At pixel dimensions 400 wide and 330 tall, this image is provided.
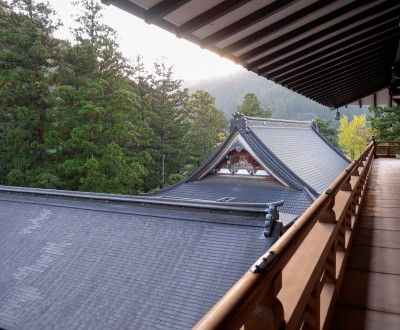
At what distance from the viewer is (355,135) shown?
29.9m

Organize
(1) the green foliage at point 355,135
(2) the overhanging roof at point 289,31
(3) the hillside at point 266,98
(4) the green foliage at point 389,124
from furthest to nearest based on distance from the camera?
(3) the hillside at point 266,98 < (1) the green foliage at point 355,135 < (4) the green foliage at point 389,124 < (2) the overhanging roof at point 289,31

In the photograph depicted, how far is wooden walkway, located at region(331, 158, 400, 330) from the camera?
1991 millimetres

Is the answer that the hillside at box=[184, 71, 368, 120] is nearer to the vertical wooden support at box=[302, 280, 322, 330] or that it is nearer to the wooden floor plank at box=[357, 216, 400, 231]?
the wooden floor plank at box=[357, 216, 400, 231]

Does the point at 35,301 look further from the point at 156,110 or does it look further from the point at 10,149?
the point at 156,110

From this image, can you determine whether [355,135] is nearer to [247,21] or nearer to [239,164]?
[239,164]

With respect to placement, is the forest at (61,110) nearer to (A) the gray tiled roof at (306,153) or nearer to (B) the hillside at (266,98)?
(A) the gray tiled roof at (306,153)

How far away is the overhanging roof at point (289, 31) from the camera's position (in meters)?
2.07

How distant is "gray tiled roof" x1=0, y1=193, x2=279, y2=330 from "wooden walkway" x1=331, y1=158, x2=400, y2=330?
89.2 inches

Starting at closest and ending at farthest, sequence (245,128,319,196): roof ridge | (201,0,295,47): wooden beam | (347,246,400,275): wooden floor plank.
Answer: (201,0,295,47): wooden beam, (347,246,400,275): wooden floor plank, (245,128,319,196): roof ridge

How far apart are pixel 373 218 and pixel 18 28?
18438 millimetres

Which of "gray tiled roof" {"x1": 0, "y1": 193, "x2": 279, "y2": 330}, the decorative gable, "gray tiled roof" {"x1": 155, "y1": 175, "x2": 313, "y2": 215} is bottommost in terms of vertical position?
"gray tiled roof" {"x1": 0, "y1": 193, "x2": 279, "y2": 330}

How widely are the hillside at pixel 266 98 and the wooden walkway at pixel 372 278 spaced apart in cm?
6673

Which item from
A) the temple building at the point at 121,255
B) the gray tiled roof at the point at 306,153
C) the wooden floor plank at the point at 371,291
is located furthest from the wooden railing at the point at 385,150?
the wooden floor plank at the point at 371,291

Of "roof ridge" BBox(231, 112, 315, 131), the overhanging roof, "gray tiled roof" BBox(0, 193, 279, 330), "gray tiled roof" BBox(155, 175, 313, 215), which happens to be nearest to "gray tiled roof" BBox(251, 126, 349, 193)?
"roof ridge" BBox(231, 112, 315, 131)
